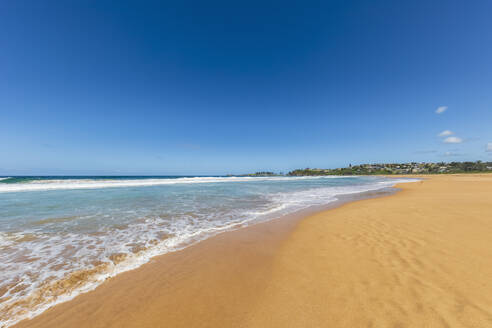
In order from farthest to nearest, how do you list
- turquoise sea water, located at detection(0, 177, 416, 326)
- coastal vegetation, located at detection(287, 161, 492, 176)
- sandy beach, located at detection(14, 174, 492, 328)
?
Result: coastal vegetation, located at detection(287, 161, 492, 176), turquoise sea water, located at detection(0, 177, 416, 326), sandy beach, located at detection(14, 174, 492, 328)

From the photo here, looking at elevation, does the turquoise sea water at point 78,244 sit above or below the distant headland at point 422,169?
below

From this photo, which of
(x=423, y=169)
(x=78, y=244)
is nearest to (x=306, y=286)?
(x=78, y=244)

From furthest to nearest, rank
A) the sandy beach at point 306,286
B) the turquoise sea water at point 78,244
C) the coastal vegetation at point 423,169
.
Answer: the coastal vegetation at point 423,169 → the turquoise sea water at point 78,244 → the sandy beach at point 306,286

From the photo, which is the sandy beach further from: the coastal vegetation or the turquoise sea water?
the coastal vegetation

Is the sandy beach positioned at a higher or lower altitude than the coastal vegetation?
lower

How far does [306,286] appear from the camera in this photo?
2.90m

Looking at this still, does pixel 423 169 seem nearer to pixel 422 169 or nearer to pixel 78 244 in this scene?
pixel 422 169

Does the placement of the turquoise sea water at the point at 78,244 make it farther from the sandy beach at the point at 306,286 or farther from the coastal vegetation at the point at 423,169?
the coastal vegetation at the point at 423,169

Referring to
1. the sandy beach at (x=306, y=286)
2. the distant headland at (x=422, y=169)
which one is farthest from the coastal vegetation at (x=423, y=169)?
the sandy beach at (x=306, y=286)

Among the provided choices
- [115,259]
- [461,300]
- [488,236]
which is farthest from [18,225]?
[488,236]

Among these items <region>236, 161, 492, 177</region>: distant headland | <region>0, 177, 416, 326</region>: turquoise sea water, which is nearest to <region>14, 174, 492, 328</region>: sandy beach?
<region>0, 177, 416, 326</region>: turquoise sea water

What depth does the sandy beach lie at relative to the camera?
2260mm

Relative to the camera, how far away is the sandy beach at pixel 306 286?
2.26m

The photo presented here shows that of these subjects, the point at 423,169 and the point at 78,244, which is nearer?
the point at 78,244
